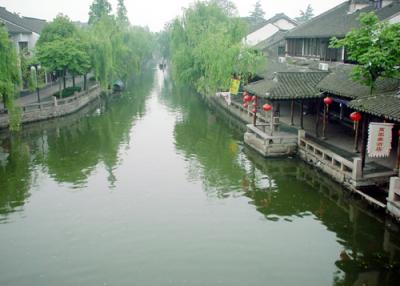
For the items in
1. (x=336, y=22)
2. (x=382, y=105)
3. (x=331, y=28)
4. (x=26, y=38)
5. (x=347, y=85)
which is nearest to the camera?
(x=382, y=105)

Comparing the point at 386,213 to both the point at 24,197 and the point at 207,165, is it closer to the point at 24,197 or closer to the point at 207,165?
the point at 207,165

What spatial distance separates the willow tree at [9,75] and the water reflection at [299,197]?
9771mm

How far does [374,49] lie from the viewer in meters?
15.9

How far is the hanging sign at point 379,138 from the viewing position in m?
14.3

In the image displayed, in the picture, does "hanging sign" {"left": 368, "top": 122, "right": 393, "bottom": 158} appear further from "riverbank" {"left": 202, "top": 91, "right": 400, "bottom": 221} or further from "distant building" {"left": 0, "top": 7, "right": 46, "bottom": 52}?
"distant building" {"left": 0, "top": 7, "right": 46, "bottom": 52}

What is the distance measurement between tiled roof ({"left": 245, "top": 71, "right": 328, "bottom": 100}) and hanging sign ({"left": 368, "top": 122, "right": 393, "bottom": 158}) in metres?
6.28

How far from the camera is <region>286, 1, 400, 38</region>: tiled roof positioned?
2495 centimetres

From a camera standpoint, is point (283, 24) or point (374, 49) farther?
point (283, 24)

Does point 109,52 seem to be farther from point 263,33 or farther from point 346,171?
point 346,171

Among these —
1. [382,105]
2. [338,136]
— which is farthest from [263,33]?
[382,105]

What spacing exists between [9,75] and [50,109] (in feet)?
20.8

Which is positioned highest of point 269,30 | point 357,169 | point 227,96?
point 269,30

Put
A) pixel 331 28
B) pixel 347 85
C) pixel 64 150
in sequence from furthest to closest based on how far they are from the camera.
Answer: pixel 331 28
pixel 64 150
pixel 347 85

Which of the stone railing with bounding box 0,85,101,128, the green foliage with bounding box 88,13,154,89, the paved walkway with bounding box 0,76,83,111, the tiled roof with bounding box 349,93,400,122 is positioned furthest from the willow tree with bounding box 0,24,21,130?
the tiled roof with bounding box 349,93,400,122
